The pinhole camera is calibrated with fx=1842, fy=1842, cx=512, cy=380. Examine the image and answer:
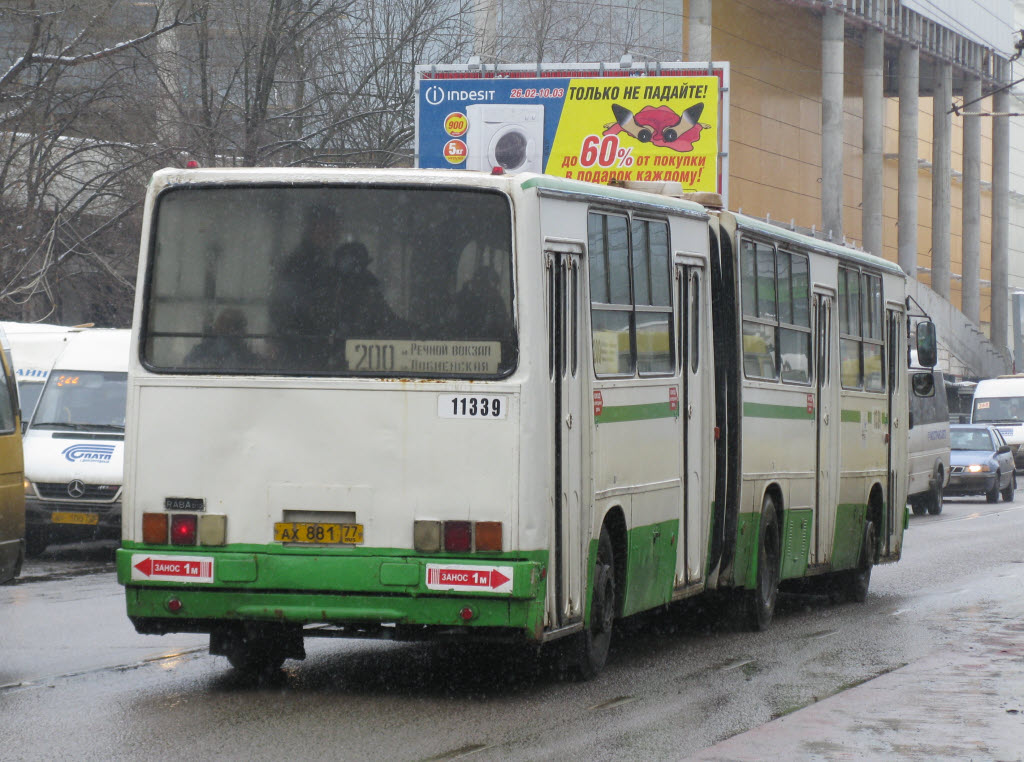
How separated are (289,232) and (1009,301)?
3034 inches

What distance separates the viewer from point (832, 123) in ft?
199

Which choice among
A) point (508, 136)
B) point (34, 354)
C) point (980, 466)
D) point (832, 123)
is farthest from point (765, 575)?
point (832, 123)

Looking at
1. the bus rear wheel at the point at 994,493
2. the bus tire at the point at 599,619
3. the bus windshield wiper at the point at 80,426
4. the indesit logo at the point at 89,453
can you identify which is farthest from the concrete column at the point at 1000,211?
the bus tire at the point at 599,619

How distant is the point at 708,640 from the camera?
41.6 ft

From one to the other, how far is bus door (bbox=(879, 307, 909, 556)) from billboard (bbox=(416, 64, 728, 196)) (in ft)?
49.7

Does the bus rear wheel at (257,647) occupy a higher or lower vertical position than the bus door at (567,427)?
lower

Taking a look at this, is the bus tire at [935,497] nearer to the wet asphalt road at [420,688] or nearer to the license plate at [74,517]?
the wet asphalt road at [420,688]

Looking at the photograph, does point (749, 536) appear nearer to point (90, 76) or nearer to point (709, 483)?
point (709, 483)

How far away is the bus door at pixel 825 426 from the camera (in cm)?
1441

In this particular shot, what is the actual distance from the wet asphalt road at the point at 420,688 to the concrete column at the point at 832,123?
46.7 meters

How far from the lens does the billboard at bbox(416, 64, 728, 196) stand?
31844 mm

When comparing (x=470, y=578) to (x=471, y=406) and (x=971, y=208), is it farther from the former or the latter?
(x=971, y=208)

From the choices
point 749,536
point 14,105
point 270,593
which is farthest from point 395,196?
point 14,105

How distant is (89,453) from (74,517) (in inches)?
27.4
